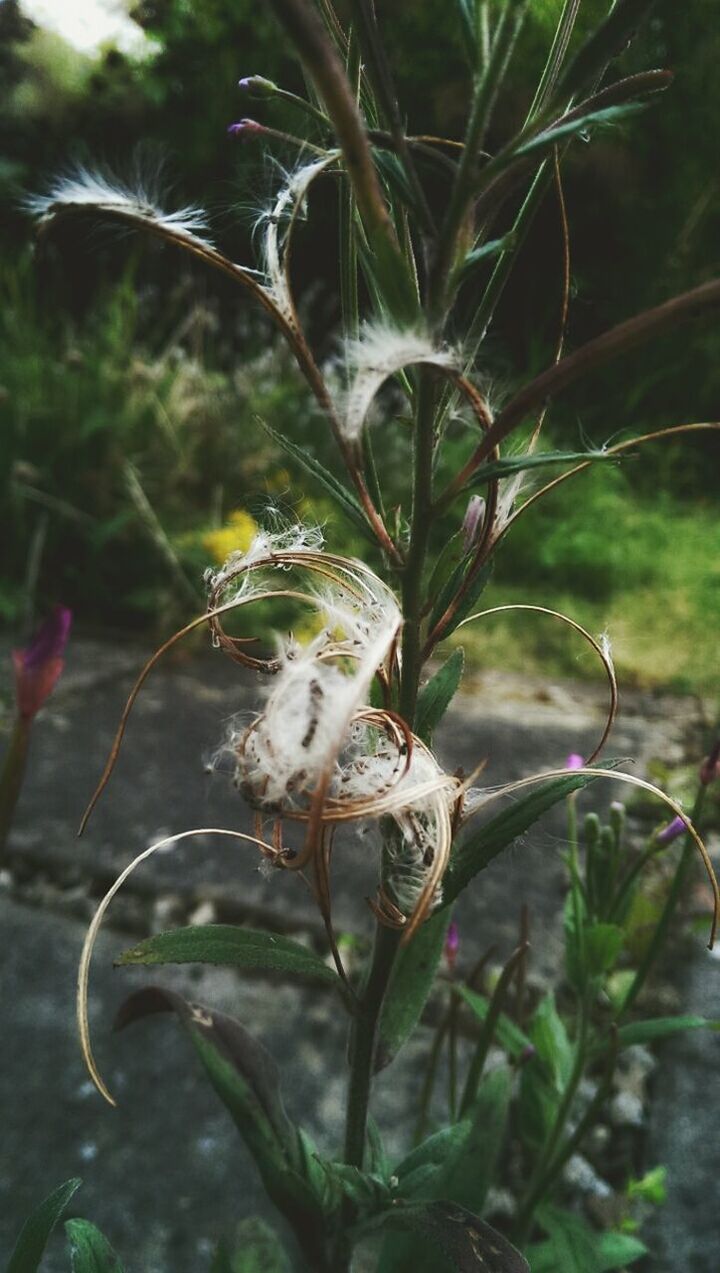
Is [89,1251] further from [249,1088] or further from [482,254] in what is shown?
[482,254]

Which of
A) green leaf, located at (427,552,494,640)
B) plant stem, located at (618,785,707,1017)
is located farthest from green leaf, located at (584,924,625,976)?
green leaf, located at (427,552,494,640)

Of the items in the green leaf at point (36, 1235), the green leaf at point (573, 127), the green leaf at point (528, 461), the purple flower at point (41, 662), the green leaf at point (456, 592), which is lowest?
the green leaf at point (36, 1235)

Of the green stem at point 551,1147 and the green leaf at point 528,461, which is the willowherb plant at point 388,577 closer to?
the green leaf at point 528,461

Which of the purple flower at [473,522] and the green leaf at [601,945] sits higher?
the purple flower at [473,522]

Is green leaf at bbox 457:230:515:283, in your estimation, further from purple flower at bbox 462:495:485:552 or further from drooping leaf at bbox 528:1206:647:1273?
drooping leaf at bbox 528:1206:647:1273

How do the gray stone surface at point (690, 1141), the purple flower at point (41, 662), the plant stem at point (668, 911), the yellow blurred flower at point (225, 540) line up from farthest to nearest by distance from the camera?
the yellow blurred flower at point (225, 540), the gray stone surface at point (690, 1141), the plant stem at point (668, 911), the purple flower at point (41, 662)

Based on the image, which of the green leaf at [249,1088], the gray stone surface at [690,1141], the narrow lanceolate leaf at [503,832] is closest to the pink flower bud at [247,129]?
the narrow lanceolate leaf at [503,832]

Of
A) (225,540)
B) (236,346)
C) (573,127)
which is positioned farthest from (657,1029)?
(236,346)
